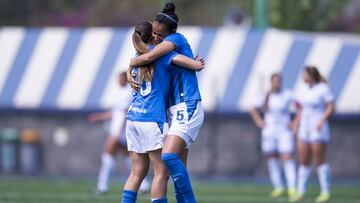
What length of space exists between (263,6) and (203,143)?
386 centimetres

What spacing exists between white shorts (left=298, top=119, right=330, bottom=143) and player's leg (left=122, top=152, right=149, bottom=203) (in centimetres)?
760

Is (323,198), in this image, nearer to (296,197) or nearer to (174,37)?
(296,197)

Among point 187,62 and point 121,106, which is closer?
point 187,62

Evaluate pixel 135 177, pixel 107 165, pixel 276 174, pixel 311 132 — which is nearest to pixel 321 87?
pixel 311 132

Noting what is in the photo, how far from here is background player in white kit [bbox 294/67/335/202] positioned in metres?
22.0

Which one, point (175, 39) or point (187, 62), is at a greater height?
point (175, 39)

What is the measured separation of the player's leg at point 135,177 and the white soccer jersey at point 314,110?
7.62 meters

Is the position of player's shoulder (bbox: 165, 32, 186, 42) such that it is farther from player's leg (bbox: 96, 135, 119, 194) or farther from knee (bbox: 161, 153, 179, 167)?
player's leg (bbox: 96, 135, 119, 194)

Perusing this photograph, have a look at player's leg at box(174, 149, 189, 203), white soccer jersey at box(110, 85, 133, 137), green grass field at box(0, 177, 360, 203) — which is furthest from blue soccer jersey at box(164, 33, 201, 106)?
white soccer jersey at box(110, 85, 133, 137)

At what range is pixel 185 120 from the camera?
14.6 meters

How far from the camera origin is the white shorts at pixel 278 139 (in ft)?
77.6

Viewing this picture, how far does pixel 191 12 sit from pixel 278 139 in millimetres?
23842

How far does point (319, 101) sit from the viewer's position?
22156 mm

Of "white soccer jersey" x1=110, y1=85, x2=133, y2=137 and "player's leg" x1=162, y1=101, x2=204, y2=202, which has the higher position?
"white soccer jersey" x1=110, y1=85, x2=133, y2=137
